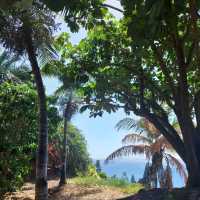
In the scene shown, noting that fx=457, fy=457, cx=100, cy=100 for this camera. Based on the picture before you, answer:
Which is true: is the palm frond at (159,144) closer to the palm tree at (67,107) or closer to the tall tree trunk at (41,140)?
the palm tree at (67,107)

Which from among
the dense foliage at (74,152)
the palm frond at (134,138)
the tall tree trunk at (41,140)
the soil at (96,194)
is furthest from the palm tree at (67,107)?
the tall tree trunk at (41,140)

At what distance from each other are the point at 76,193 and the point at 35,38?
868 cm

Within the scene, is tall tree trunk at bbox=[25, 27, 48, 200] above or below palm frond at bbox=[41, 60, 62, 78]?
below

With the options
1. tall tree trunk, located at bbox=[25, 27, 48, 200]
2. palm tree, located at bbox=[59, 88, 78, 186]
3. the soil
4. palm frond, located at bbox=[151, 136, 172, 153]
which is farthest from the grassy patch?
tall tree trunk, located at bbox=[25, 27, 48, 200]

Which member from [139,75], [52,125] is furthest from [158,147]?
[139,75]

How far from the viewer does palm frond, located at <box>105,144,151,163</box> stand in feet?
89.1

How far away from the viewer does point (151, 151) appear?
2602cm

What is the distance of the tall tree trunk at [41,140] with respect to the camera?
13924mm

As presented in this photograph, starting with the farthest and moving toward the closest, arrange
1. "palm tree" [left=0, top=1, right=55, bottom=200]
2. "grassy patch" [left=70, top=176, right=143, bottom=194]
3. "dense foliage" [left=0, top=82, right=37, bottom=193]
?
"grassy patch" [left=70, top=176, right=143, bottom=194] → "dense foliage" [left=0, top=82, right=37, bottom=193] → "palm tree" [left=0, top=1, right=55, bottom=200]

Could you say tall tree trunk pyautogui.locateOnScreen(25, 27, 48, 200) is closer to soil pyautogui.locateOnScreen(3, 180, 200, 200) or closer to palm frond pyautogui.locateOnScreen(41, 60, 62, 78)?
palm frond pyautogui.locateOnScreen(41, 60, 62, 78)

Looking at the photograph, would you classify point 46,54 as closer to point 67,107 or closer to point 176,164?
point 67,107

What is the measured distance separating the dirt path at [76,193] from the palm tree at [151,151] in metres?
4.26

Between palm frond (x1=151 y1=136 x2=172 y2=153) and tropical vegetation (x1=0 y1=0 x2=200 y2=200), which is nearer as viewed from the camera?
tropical vegetation (x1=0 y1=0 x2=200 y2=200)

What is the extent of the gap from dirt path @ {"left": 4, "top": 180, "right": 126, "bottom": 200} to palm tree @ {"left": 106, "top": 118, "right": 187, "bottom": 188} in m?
4.26
